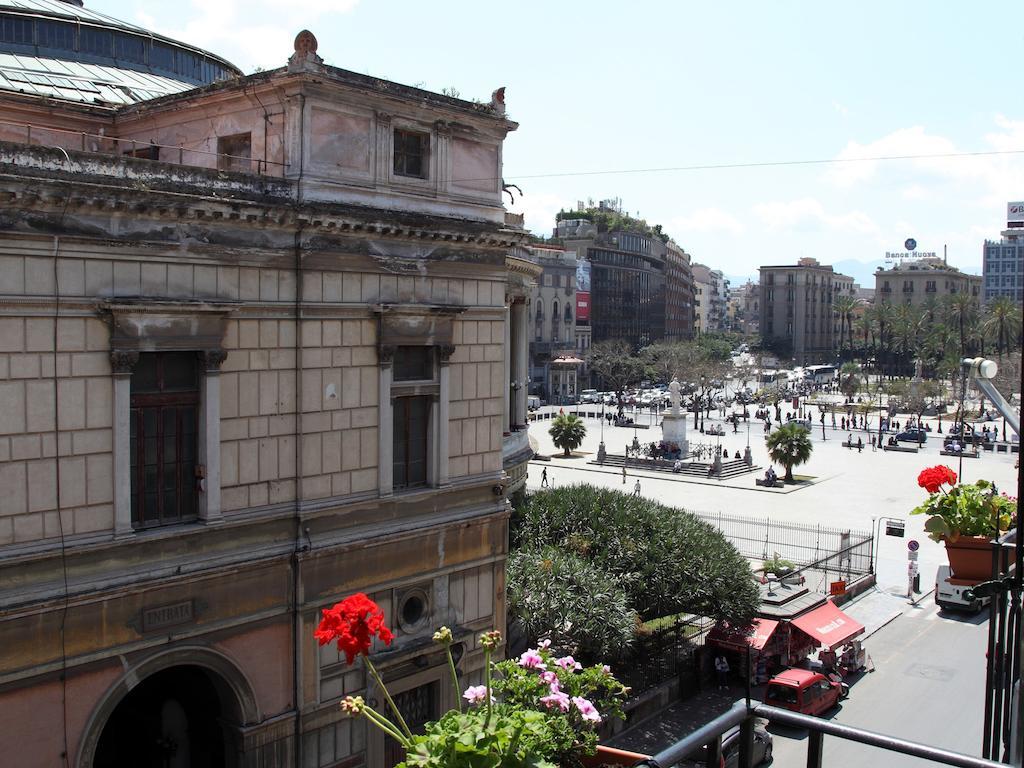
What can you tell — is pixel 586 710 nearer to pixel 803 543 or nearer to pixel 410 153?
pixel 410 153

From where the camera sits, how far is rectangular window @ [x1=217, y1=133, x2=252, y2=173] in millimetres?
16719

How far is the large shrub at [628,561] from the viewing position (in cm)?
2348

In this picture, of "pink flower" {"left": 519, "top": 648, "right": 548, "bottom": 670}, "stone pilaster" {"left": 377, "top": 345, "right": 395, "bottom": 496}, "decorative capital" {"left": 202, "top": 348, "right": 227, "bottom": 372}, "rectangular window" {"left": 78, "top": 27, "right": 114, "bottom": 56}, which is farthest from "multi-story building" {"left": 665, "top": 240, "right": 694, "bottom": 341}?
"pink flower" {"left": 519, "top": 648, "right": 548, "bottom": 670}

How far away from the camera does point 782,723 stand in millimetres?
4176

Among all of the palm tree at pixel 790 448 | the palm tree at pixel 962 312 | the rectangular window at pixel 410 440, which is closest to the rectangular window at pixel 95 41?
the rectangular window at pixel 410 440

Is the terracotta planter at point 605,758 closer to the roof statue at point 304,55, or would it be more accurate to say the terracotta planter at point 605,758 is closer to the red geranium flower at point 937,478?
the red geranium flower at point 937,478

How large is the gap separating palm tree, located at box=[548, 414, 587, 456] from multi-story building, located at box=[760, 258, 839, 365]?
126600mm

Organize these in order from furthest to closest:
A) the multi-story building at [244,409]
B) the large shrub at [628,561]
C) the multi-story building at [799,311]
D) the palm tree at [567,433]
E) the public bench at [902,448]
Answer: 1. the multi-story building at [799,311]
2. the public bench at [902,448]
3. the palm tree at [567,433]
4. the large shrub at [628,561]
5. the multi-story building at [244,409]

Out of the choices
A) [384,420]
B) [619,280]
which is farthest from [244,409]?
[619,280]

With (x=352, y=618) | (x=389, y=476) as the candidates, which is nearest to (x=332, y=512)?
(x=389, y=476)

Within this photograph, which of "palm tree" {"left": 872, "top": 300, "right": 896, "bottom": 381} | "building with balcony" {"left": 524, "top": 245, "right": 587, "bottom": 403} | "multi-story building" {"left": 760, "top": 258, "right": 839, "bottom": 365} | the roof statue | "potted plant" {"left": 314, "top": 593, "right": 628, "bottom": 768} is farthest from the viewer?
"multi-story building" {"left": 760, "top": 258, "right": 839, "bottom": 365}

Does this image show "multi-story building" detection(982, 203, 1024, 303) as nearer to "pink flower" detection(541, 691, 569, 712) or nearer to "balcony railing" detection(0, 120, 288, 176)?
"balcony railing" detection(0, 120, 288, 176)

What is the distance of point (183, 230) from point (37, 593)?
534cm

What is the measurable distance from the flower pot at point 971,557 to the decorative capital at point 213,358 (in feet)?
33.2
